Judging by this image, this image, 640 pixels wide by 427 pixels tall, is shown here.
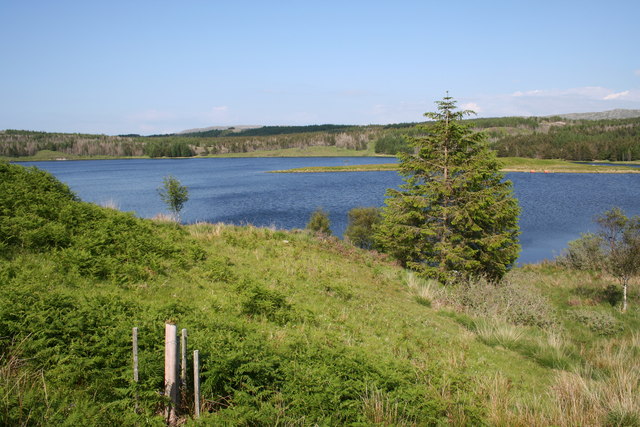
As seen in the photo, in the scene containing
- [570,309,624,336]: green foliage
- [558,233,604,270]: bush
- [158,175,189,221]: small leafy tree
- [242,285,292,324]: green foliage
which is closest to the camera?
[242,285,292,324]: green foliage

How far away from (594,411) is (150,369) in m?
5.63

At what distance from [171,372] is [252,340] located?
1465 millimetres

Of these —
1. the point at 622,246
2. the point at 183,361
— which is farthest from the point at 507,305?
the point at 183,361

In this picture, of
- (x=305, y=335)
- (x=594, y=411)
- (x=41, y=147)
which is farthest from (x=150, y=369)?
(x=41, y=147)

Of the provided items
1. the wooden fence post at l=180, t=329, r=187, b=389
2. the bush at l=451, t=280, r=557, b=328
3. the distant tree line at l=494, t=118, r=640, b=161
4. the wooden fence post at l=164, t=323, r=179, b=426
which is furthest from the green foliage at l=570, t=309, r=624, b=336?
the distant tree line at l=494, t=118, r=640, b=161

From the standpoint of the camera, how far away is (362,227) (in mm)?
38375

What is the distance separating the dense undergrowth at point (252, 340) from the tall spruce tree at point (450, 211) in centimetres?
664

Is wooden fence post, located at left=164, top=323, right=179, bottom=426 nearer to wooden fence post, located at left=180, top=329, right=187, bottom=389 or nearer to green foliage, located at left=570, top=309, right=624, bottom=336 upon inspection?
wooden fence post, located at left=180, top=329, right=187, bottom=389

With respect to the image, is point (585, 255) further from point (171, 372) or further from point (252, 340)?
point (171, 372)

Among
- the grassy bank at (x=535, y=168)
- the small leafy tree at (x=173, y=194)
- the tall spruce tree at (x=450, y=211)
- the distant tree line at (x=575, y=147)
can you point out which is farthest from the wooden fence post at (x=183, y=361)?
the distant tree line at (x=575, y=147)

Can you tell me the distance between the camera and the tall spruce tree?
2078 centimetres

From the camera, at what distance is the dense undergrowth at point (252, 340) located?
452 centimetres

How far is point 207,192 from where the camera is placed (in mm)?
70125

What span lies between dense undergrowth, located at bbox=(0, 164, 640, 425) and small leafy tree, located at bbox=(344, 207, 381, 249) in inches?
935
